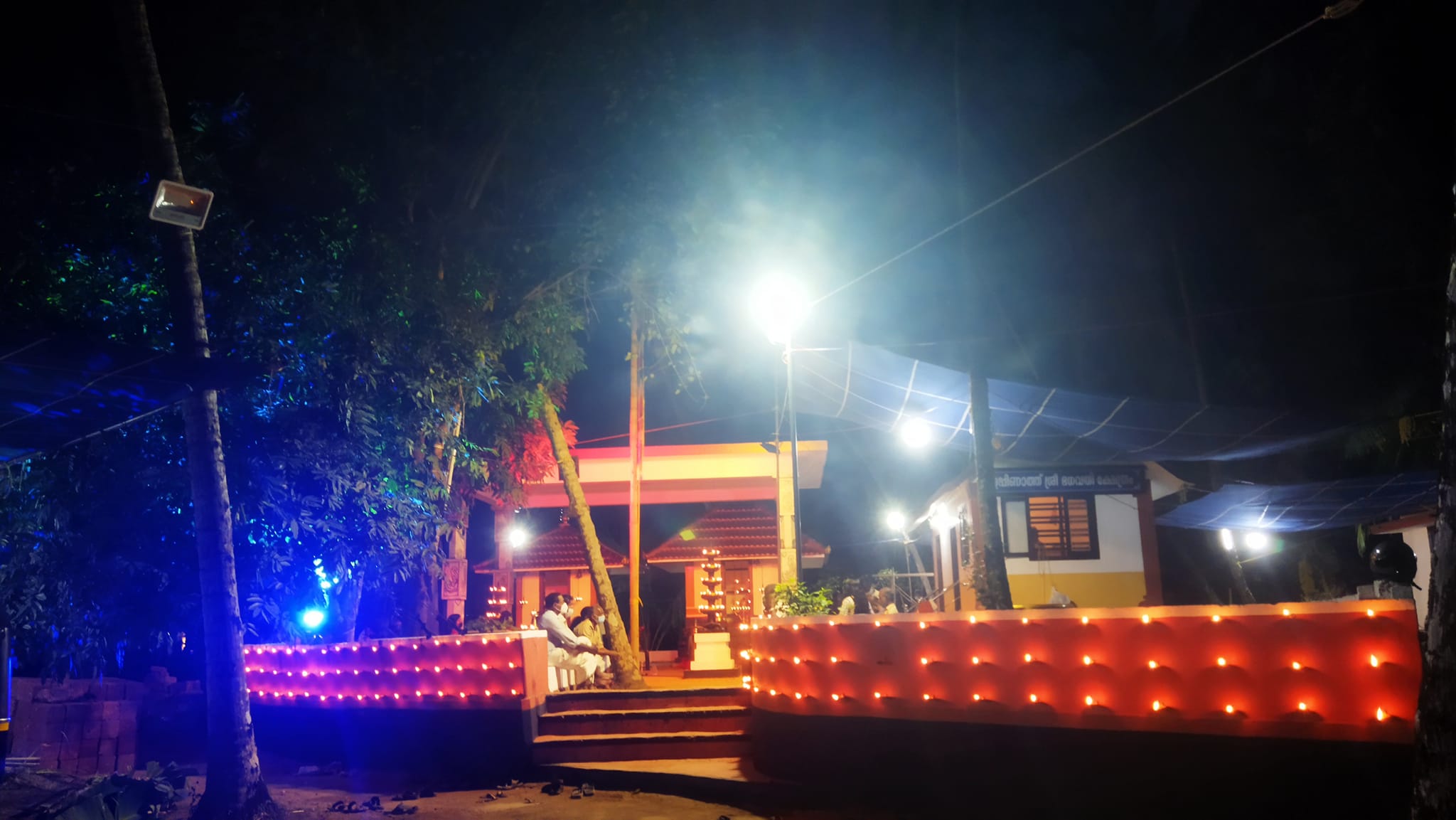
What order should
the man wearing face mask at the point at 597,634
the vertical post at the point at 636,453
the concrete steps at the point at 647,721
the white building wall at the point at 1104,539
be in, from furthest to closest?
the white building wall at the point at 1104,539 → the vertical post at the point at 636,453 → the man wearing face mask at the point at 597,634 → the concrete steps at the point at 647,721

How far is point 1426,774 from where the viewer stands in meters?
4.14

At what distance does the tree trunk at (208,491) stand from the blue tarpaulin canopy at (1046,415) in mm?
8351

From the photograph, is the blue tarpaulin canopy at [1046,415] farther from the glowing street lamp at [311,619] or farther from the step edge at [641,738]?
the glowing street lamp at [311,619]

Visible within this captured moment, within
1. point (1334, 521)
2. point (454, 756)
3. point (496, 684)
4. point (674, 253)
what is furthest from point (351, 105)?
point (1334, 521)

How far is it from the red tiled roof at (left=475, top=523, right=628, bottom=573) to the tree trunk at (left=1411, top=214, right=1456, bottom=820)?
55.5 feet

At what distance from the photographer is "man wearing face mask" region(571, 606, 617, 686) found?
13.6 meters

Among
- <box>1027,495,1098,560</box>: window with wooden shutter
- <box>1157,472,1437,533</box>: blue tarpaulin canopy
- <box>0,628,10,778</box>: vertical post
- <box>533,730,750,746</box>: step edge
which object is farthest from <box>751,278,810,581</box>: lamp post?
<box>1157,472,1437,533</box>: blue tarpaulin canopy

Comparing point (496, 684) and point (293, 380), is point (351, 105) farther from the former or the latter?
point (496, 684)

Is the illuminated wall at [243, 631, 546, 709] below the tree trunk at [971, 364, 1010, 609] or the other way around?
below

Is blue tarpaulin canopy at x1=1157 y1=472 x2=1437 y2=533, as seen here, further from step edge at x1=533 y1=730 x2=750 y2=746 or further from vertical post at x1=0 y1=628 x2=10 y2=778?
vertical post at x1=0 y1=628 x2=10 y2=778

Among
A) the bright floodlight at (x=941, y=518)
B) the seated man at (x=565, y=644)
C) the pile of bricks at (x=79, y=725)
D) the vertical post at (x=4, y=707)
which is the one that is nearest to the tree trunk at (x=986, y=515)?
the seated man at (x=565, y=644)

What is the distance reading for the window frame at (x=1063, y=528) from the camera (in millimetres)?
18938

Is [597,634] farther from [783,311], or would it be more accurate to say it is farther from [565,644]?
[783,311]

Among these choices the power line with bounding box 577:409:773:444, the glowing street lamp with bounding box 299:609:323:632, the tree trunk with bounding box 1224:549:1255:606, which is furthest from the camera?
the tree trunk with bounding box 1224:549:1255:606
